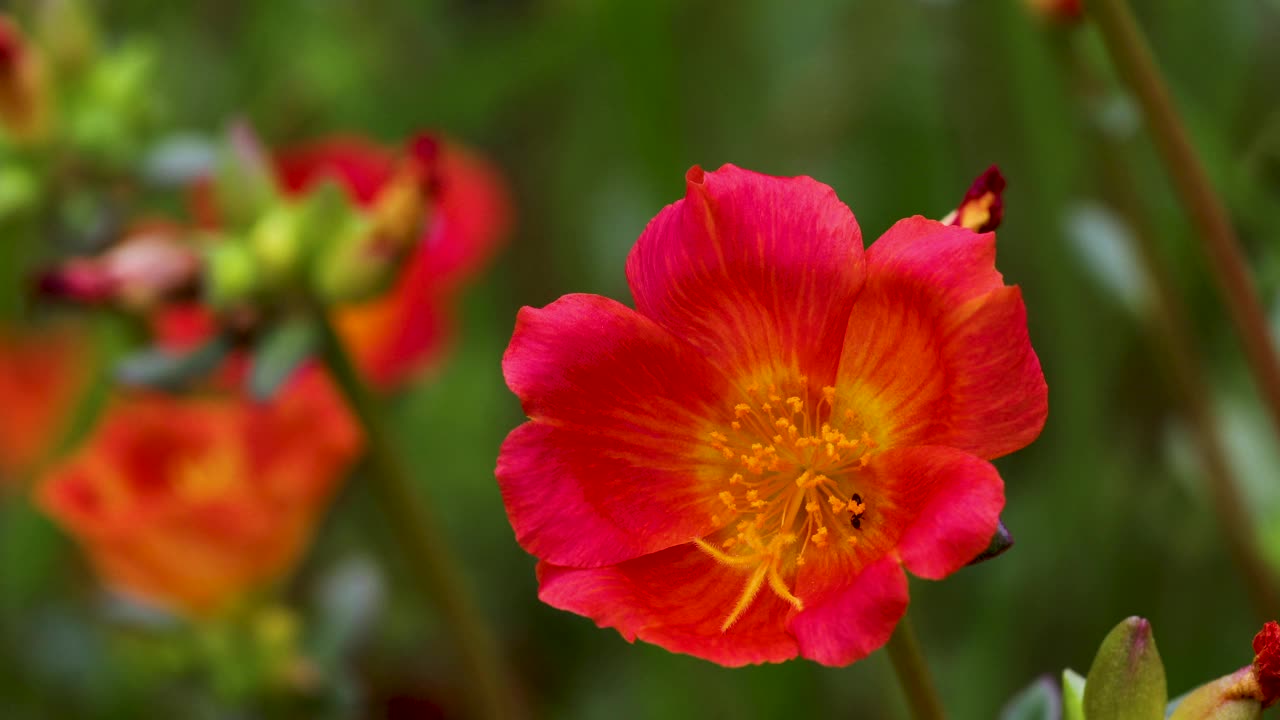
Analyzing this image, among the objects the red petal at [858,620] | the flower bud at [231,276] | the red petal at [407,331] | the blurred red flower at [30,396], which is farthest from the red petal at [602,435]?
the blurred red flower at [30,396]

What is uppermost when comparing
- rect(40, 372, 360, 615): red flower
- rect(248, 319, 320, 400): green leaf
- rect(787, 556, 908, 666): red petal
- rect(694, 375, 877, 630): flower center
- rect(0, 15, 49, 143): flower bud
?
rect(0, 15, 49, 143): flower bud

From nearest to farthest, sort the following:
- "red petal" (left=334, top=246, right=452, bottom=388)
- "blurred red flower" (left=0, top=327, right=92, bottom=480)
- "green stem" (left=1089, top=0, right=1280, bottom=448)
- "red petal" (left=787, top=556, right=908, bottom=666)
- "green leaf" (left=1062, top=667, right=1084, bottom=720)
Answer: "red petal" (left=787, top=556, right=908, bottom=666)
"green leaf" (left=1062, top=667, right=1084, bottom=720)
"green stem" (left=1089, top=0, right=1280, bottom=448)
"red petal" (left=334, top=246, right=452, bottom=388)
"blurred red flower" (left=0, top=327, right=92, bottom=480)

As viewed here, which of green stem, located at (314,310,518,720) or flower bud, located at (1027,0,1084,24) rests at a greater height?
flower bud, located at (1027,0,1084,24)

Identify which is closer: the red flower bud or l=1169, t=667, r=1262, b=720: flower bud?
l=1169, t=667, r=1262, b=720: flower bud

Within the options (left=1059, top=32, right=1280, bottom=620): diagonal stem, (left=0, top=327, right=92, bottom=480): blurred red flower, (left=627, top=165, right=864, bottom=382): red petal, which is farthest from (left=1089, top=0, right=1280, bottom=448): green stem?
(left=0, top=327, right=92, bottom=480): blurred red flower

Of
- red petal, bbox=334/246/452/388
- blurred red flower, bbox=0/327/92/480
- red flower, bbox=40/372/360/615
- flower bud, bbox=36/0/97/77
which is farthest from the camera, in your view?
blurred red flower, bbox=0/327/92/480

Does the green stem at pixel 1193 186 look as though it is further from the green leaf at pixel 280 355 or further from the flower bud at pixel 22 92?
the flower bud at pixel 22 92

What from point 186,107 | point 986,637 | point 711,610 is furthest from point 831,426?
point 186,107

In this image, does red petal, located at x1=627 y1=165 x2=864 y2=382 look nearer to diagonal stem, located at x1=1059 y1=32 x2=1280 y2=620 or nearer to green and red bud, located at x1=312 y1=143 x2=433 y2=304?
green and red bud, located at x1=312 y1=143 x2=433 y2=304

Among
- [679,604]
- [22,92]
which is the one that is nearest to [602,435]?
[679,604]
